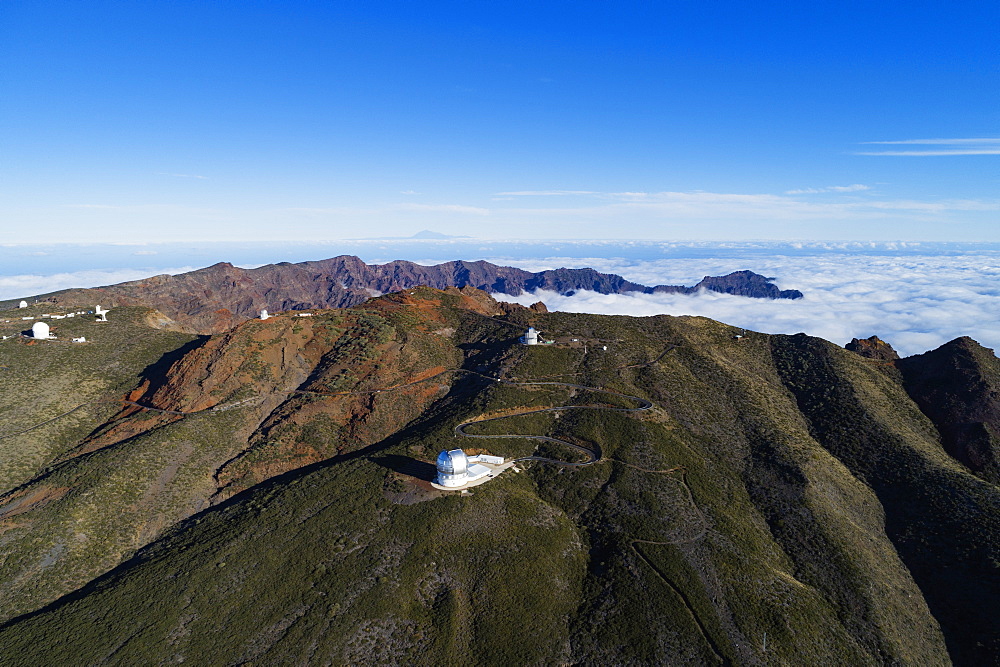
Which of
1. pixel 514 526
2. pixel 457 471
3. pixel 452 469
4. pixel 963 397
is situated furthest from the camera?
pixel 963 397

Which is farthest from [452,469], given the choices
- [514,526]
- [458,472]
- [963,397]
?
[963,397]

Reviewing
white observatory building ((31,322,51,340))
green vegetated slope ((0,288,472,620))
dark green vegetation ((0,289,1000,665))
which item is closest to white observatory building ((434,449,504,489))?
dark green vegetation ((0,289,1000,665))

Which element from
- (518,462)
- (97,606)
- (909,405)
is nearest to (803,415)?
(909,405)

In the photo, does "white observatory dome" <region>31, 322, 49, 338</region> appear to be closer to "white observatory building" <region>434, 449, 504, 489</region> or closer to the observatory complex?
the observatory complex

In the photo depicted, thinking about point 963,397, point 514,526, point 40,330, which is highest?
point 40,330

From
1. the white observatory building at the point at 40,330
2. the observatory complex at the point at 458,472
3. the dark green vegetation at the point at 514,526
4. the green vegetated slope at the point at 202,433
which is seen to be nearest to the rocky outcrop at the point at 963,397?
the dark green vegetation at the point at 514,526

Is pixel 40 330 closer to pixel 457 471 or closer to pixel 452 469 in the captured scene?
pixel 452 469
